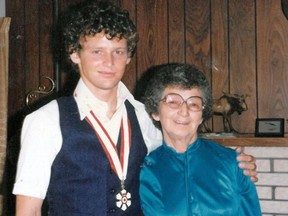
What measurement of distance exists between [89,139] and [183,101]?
→ 0.39 metres

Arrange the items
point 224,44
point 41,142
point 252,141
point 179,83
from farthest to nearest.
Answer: point 224,44 → point 252,141 → point 179,83 → point 41,142

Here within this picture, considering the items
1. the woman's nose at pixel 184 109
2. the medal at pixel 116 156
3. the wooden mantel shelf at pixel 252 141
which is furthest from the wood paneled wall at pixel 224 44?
the medal at pixel 116 156

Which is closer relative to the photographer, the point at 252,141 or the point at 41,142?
the point at 41,142

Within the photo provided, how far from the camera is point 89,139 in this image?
1482 mm

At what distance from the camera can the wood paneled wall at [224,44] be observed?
8.88ft

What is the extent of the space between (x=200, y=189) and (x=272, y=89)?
4.59 ft

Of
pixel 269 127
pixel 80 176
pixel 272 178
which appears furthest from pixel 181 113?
pixel 272 178

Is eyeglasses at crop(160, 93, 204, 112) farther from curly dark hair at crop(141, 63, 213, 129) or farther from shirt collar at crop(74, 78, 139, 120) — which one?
shirt collar at crop(74, 78, 139, 120)

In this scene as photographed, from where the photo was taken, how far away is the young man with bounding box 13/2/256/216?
1.35 meters

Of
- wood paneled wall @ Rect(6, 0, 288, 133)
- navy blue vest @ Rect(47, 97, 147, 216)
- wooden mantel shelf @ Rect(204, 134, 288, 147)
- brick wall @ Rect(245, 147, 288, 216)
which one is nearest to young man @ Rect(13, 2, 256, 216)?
navy blue vest @ Rect(47, 97, 147, 216)

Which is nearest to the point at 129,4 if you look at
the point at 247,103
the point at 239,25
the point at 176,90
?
the point at 239,25

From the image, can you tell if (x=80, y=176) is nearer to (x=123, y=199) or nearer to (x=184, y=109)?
(x=123, y=199)

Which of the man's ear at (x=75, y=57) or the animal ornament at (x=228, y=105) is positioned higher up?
the man's ear at (x=75, y=57)

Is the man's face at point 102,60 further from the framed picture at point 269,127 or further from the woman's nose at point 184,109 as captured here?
the framed picture at point 269,127
